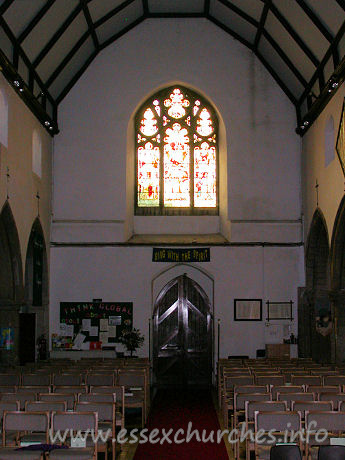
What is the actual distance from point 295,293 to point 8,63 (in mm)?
10810

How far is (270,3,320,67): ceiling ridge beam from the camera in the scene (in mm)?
16625

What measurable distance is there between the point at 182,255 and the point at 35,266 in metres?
4.50

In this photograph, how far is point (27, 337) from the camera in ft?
56.9

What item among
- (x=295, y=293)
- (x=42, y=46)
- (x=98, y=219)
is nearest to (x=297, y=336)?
(x=295, y=293)

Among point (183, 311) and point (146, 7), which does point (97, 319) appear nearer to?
point (183, 311)

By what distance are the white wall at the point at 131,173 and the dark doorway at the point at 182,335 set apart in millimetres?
705

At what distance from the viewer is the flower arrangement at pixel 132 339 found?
19.4m

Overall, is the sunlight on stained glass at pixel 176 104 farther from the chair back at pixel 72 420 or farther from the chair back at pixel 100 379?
the chair back at pixel 72 420

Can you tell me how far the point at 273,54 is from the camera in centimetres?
1936

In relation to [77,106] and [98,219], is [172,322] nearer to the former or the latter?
[98,219]

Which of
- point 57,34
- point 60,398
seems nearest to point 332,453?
point 60,398

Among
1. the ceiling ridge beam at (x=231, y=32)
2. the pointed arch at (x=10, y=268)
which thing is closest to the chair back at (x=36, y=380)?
the pointed arch at (x=10, y=268)

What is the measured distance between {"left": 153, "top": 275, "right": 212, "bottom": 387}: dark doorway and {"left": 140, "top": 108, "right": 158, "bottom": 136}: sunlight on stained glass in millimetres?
4944

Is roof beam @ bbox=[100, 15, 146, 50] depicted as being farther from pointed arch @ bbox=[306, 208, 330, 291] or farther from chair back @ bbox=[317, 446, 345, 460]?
chair back @ bbox=[317, 446, 345, 460]
